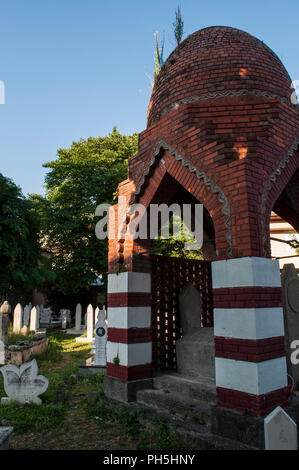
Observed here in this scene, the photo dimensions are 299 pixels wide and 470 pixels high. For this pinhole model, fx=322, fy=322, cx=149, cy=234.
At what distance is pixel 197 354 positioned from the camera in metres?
5.64

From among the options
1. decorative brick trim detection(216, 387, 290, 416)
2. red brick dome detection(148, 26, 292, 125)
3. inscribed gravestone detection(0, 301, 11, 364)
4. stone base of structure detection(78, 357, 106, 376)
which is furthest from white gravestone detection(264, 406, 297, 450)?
inscribed gravestone detection(0, 301, 11, 364)

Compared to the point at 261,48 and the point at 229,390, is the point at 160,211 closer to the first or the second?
the point at 229,390

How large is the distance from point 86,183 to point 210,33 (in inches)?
524

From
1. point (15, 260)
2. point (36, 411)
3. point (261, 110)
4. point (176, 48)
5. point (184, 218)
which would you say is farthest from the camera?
point (15, 260)

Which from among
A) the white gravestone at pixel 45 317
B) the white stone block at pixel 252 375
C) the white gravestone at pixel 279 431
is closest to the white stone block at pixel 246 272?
the white stone block at pixel 252 375

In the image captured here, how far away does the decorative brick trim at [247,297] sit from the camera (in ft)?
13.1

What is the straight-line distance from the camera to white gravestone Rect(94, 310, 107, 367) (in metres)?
8.91

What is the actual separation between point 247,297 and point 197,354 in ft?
6.95

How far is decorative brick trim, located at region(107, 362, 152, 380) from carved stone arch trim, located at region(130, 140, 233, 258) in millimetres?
2739

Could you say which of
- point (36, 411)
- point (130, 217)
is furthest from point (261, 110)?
point (36, 411)

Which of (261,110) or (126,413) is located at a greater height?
(261,110)

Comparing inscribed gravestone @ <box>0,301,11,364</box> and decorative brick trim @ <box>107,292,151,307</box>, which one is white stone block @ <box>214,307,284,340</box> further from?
inscribed gravestone @ <box>0,301,11,364</box>

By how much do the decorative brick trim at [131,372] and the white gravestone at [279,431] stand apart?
124 inches

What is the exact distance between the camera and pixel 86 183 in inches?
739
